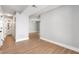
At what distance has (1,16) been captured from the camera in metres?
1.58

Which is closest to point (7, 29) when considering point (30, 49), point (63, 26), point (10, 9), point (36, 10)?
point (10, 9)

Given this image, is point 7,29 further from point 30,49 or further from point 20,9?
point 30,49

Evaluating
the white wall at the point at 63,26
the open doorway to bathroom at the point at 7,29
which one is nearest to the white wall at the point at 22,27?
the open doorway to bathroom at the point at 7,29

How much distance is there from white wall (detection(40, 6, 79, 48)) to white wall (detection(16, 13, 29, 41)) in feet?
1.63

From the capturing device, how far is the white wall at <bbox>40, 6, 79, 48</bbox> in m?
2.19

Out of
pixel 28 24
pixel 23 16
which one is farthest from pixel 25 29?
pixel 23 16

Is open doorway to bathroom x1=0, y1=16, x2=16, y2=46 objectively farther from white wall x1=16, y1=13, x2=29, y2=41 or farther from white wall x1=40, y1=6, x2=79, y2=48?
white wall x1=40, y1=6, x2=79, y2=48

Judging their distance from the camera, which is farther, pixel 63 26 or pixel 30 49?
pixel 63 26

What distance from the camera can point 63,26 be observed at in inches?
88.7

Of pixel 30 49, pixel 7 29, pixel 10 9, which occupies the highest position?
pixel 10 9

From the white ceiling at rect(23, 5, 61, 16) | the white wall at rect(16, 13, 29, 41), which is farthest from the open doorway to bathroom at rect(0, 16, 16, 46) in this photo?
the white ceiling at rect(23, 5, 61, 16)

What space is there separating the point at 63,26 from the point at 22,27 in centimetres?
114
